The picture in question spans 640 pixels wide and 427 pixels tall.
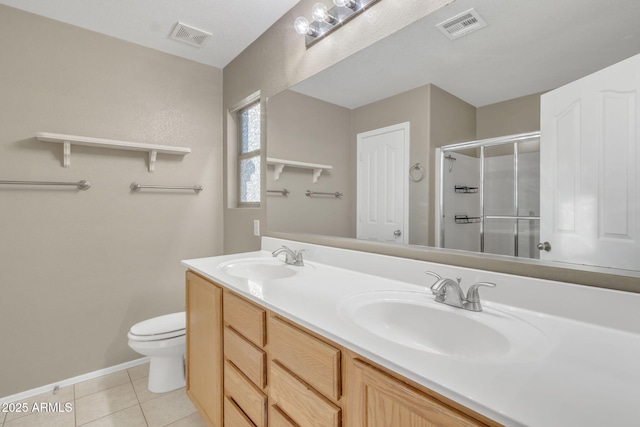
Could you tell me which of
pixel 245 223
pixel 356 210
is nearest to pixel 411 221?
pixel 356 210

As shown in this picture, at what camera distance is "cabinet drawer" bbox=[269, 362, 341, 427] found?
2.55 ft

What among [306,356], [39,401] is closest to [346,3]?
[306,356]

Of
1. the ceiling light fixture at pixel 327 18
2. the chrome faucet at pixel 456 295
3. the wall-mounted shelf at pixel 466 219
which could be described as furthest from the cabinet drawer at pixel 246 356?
the ceiling light fixture at pixel 327 18

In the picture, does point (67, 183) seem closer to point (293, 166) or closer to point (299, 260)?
point (293, 166)

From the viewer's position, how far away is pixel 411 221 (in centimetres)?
124

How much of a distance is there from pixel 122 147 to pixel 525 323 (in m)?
2.41

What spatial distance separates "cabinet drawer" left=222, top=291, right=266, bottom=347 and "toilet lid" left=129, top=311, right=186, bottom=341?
0.77m

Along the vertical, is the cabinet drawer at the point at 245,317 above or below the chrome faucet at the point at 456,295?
below

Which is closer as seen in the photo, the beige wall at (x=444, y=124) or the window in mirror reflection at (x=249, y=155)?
the beige wall at (x=444, y=124)

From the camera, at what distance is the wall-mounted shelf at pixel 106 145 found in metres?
1.80

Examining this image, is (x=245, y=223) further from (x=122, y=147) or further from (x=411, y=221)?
(x=411, y=221)

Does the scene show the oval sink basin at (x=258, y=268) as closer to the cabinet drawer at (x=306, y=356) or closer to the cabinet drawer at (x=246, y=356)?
the cabinet drawer at (x=246, y=356)

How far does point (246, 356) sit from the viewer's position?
1.14m

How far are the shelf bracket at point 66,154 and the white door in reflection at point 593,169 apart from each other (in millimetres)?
2427
